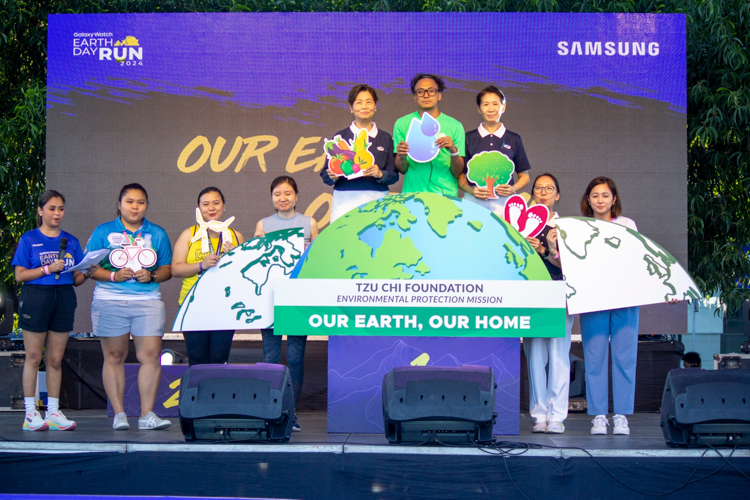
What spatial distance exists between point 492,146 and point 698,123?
10.4 ft

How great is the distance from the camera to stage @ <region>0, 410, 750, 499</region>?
3045 millimetres

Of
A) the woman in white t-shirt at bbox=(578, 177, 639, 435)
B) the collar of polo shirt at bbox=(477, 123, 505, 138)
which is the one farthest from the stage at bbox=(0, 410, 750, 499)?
the collar of polo shirt at bbox=(477, 123, 505, 138)

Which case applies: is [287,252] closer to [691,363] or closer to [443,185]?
[443,185]

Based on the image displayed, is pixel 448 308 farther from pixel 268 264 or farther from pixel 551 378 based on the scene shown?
pixel 268 264

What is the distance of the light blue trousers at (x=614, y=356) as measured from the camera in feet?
12.6

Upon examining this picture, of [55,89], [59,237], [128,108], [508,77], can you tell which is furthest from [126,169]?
[508,77]

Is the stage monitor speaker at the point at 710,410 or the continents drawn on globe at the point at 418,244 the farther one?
the continents drawn on globe at the point at 418,244

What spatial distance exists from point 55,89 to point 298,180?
7.41 feet

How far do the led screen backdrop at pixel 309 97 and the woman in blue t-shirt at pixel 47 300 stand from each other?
199cm

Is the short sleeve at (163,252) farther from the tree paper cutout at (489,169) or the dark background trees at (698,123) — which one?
the dark background trees at (698,123)

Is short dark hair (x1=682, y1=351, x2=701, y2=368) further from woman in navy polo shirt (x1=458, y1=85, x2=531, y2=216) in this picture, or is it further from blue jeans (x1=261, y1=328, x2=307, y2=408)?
blue jeans (x1=261, y1=328, x2=307, y2=408)

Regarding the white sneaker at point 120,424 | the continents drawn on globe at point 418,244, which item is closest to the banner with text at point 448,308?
the continents drawn on globe at point 418,244

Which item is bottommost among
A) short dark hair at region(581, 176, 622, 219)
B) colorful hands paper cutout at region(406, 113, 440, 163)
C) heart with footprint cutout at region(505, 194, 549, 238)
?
heart with footprint cutout at region(505, 194, 549, 238)

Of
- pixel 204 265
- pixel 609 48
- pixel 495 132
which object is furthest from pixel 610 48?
pixel 204 265
